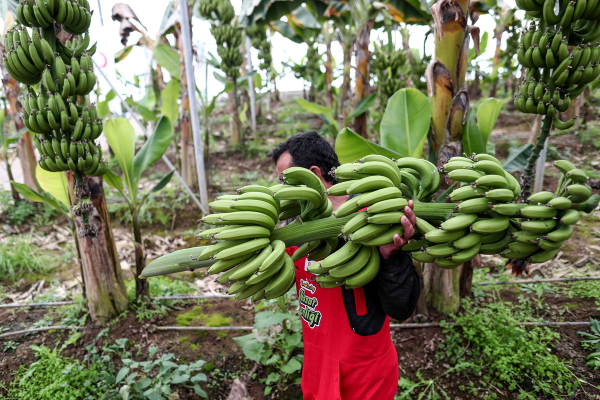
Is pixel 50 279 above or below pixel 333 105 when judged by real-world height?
below

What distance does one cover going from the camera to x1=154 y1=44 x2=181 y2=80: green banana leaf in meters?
5.20

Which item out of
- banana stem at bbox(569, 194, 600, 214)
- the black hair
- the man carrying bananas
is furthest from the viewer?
the black hair

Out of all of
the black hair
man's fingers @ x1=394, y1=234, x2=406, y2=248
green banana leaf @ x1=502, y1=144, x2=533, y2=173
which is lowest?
green banana leaf @ x1=502, y1=144, x2=533, y2=173

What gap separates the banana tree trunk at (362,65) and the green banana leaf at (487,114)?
2608 mm

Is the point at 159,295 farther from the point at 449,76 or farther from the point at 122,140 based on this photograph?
the point at 449,76

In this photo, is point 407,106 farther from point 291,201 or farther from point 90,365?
point 90,365

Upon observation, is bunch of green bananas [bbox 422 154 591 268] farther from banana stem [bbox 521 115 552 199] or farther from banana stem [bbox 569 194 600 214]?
banana stem [bbox 521 115 552 199]

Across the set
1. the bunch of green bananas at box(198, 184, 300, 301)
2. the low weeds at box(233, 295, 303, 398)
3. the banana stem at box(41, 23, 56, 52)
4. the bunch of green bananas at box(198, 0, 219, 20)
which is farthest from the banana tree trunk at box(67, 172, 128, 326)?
the bunch of green bananas at box(198, 0, 219, 20)

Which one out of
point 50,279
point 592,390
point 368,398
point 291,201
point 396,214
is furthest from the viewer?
point 50,279

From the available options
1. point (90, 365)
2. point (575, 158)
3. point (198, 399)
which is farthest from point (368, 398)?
point (575, 158)

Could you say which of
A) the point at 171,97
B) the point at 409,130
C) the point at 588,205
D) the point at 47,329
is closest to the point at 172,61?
the point at 171,97

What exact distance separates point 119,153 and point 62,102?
84 centimetres

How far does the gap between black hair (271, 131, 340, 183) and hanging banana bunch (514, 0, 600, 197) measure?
113 cm

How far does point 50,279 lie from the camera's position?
4.10 meters
